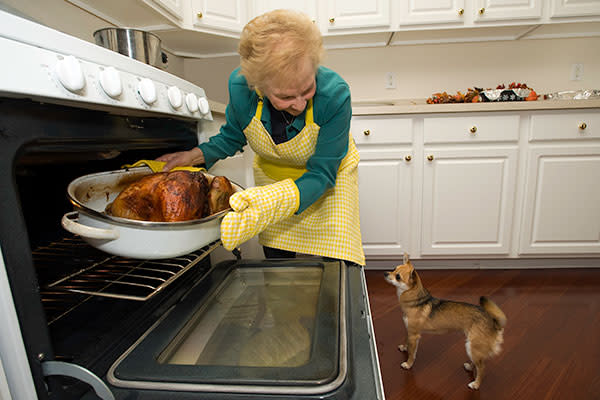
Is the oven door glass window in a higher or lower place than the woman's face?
lower

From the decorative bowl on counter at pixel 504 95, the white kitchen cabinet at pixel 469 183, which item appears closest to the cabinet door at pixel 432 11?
the decorative bowl on counter at pixel 504 95

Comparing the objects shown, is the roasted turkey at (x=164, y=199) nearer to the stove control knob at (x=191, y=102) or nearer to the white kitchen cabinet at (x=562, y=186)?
the stove control knob at (x=191, y=102)

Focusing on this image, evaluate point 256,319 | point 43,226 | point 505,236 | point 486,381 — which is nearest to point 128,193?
point 43,226

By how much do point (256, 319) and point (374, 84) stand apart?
212 centimetres

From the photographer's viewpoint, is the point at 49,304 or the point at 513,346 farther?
the point at 513,346

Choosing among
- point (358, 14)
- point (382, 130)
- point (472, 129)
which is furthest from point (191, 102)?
point (358, 14)

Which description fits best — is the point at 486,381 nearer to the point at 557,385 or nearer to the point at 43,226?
the point at 557,385

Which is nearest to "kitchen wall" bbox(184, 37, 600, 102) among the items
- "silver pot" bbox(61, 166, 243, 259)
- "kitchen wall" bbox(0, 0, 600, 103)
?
"kitchen wall" bbox(0, 0, 600, 103)

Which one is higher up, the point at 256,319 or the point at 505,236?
the point at 256,319

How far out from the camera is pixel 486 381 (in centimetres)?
108

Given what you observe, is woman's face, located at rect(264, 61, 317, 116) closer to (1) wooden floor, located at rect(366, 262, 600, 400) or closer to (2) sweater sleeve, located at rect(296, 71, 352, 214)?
(2) sweater sleeve, located at rect(296, 71, 352, 214)

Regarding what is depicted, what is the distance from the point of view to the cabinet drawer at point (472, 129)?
172 centimetres

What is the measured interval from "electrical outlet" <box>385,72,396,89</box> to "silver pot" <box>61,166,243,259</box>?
2.11m

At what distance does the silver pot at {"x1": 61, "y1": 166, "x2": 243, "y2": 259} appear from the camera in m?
0.39
